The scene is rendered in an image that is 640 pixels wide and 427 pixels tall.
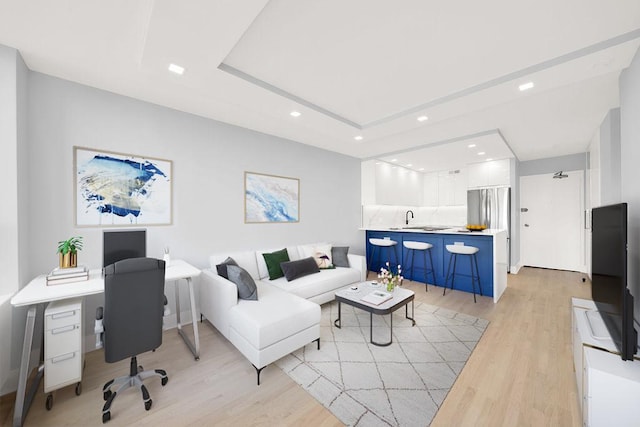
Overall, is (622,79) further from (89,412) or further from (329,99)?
(89,412)

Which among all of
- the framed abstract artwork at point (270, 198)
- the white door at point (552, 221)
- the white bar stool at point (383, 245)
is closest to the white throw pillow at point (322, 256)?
the framed abstract artwork at point (270, 198)

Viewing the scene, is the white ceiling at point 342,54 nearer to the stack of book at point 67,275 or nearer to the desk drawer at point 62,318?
the stack of book at point 67,275

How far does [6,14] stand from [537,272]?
8286mm

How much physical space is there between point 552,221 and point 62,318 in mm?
8238

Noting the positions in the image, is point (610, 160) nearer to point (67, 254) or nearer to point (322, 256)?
point (322, 256)

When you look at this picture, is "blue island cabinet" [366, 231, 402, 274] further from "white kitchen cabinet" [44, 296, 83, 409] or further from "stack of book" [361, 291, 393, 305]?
"white kitchen cabinet" [44, 296, 83, 409]

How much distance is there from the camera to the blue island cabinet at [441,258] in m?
4.05

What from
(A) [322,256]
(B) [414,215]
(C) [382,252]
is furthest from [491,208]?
(A) [322,256]

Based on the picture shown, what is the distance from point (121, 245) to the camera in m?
2.39

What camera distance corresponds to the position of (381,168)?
19.2 ft

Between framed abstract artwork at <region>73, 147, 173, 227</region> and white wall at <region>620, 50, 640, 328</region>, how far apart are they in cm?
436

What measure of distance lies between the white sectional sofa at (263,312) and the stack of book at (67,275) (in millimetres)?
1065

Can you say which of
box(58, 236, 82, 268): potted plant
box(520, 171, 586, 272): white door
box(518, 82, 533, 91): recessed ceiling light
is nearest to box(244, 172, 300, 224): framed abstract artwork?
box(58, 236, 82, 268): potted plant

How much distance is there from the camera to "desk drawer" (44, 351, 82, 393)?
1773 mm
